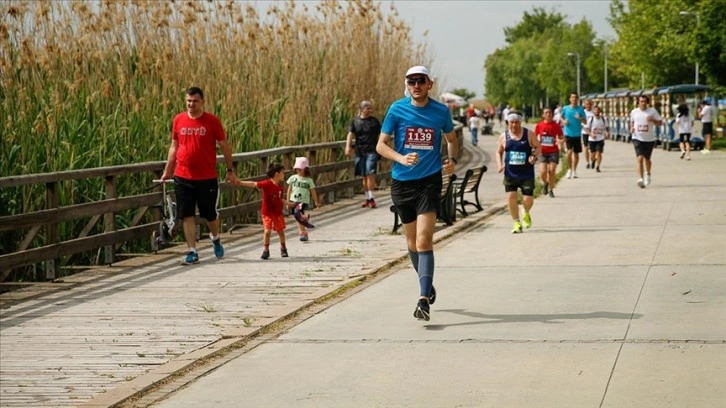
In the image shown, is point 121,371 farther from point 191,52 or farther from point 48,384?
point 191,52

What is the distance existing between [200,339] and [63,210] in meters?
4.22

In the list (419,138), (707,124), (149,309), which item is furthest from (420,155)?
(707,124)

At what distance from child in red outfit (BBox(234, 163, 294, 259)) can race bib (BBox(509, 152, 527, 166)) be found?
3.74 metres

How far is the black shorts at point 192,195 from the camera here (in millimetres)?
14624

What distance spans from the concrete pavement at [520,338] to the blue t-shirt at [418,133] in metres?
1.06

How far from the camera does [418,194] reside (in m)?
10.4

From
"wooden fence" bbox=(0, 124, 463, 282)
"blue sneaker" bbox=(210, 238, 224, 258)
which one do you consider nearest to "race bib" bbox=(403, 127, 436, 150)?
"wooden fence" bbox=(0, 124, 463, 282)

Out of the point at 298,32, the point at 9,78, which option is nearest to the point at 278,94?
the point at 298,32

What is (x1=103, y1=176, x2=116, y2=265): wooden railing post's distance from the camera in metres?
14.6

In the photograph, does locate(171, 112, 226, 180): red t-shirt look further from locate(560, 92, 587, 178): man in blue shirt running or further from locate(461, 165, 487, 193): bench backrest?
locate(560, 92, 587, 178): man in blue shirt running

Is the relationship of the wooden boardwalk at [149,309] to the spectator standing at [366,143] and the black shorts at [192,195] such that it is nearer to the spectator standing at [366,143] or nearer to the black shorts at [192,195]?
the black shorts at [192,195]

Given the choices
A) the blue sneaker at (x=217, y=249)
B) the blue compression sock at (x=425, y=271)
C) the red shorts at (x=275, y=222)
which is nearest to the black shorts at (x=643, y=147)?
the red shorts at (x=275, y=222)

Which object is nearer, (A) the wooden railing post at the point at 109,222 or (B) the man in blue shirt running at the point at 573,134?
(A) the wooden railing post at the point at 109,222

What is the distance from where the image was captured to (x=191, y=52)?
2084cm
